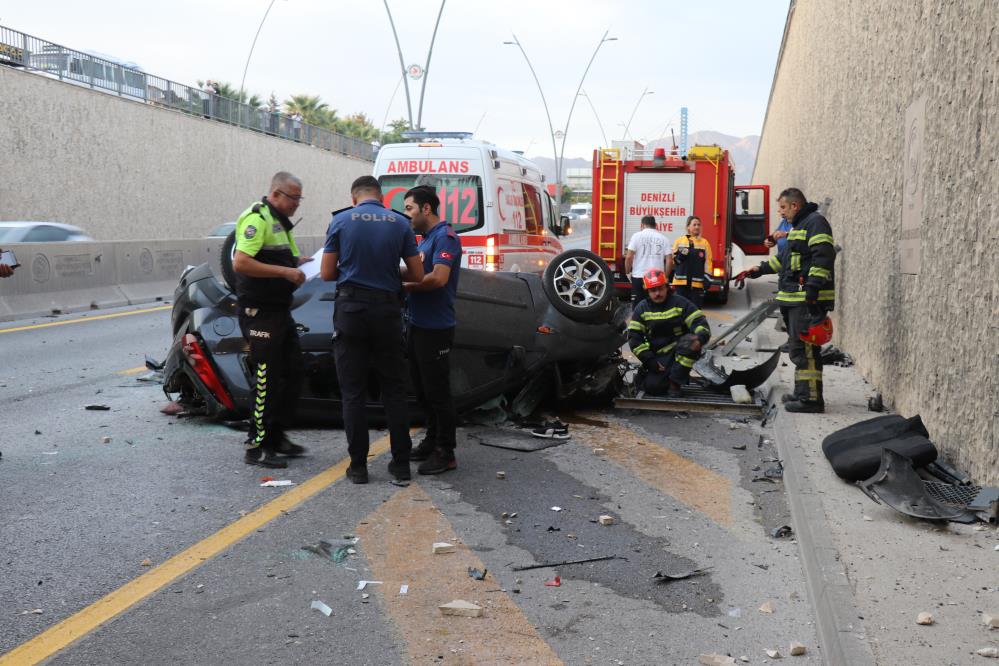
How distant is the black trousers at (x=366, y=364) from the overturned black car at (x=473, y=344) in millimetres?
1111

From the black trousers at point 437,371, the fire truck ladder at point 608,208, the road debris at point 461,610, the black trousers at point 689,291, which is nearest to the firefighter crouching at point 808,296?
the black trousers at point 437,371

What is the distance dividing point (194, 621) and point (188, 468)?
A: 8.55ft

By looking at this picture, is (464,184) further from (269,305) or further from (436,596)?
(436,596)

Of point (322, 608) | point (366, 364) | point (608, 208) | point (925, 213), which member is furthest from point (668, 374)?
point (608, 208)

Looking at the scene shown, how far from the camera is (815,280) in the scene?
326 inches

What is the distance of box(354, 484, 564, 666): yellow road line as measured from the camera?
3.85 meters

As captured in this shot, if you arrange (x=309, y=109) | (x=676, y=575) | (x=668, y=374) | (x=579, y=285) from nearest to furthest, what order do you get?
1. (x=676, y=575)
2. (x=579, y=285)
3. (x=668, y=374)
4. (x=309, y=109)

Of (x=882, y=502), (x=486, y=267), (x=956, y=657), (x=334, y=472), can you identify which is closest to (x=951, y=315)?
(x=882, y=502)

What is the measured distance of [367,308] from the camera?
620 cm

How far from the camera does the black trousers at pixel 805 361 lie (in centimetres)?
837

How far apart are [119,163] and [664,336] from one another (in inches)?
1009

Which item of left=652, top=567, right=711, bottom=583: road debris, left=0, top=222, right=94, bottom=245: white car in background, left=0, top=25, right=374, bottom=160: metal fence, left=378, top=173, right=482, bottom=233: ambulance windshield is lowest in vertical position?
left=652, top=567, right=711, bottom=583: road debris

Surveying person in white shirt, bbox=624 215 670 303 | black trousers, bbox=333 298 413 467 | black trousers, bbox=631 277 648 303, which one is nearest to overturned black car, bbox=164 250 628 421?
black trousers, bbox=333 298 413 467

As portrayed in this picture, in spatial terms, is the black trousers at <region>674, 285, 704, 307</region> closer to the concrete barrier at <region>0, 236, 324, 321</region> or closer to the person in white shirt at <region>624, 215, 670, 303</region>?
the person in white shirt at <region>624, 215, 670, 303</region>
